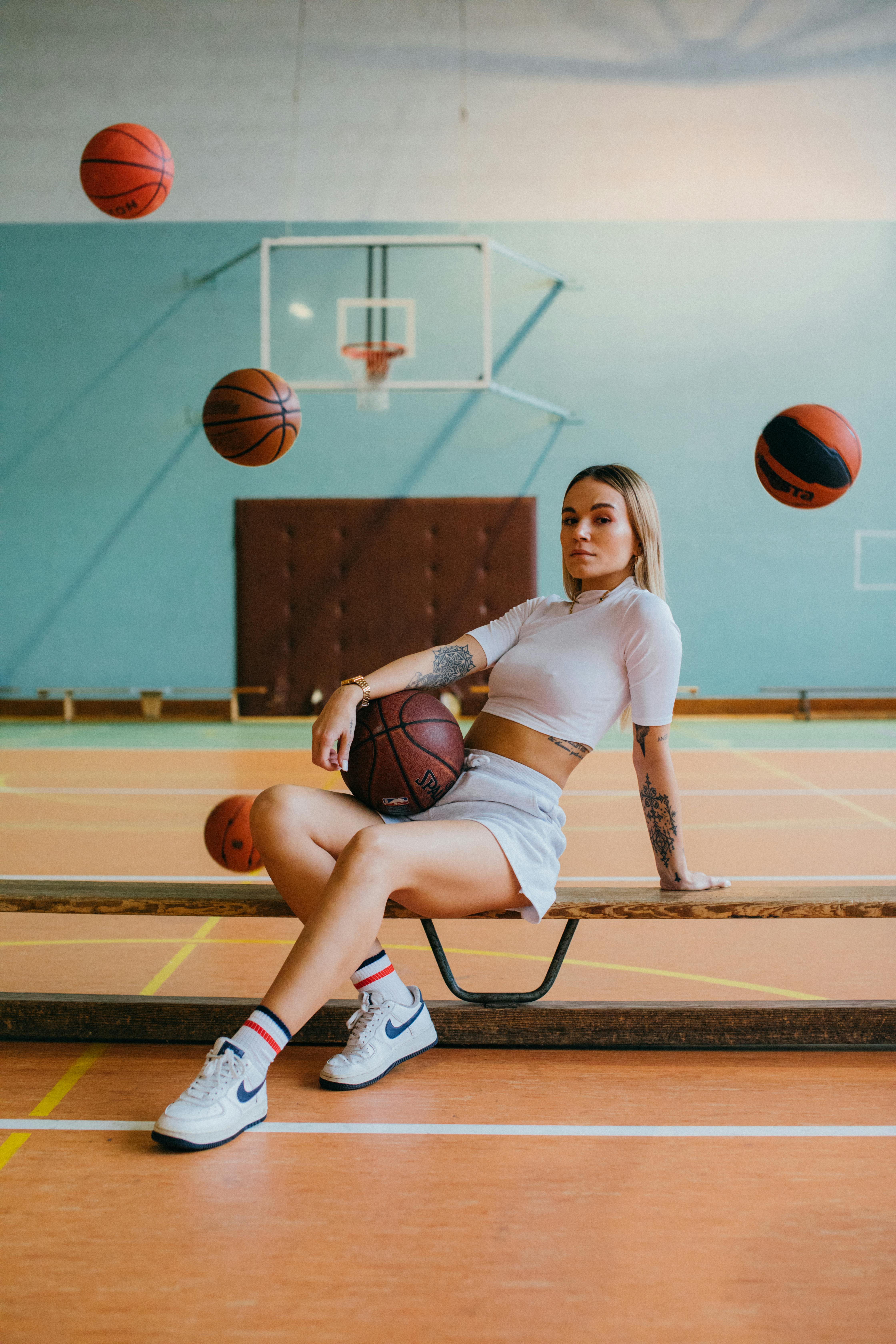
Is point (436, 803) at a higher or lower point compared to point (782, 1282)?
higher

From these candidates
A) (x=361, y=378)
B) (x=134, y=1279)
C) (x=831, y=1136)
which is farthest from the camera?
(x=361, y=378)

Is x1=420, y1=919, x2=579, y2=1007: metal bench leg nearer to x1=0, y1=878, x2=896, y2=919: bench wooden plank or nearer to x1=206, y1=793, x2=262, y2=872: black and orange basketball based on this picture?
x1=0, y1=878, x2=896, y2=919: bench wooden plank

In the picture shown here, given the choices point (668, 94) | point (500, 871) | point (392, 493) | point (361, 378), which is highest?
point (668, 94)

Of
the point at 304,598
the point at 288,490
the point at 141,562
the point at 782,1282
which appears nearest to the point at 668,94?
the point at 288,490

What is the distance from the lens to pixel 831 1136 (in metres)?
1.77

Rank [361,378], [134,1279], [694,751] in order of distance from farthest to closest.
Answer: [361,378], [694,751], [134,1279]

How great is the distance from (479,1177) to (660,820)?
750 mm

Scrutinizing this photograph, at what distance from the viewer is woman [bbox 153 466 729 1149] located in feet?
5.67

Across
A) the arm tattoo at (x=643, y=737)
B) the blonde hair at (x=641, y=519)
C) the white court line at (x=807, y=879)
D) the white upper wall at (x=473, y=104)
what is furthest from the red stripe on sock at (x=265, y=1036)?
the white upper wall at (x=473, y=104)

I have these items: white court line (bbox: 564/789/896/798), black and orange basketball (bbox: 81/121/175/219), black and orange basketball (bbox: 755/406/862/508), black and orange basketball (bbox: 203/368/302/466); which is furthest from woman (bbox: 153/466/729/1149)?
black and orange basketball (bbox: 81/121/175/219)

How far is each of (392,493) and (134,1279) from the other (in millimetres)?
8473

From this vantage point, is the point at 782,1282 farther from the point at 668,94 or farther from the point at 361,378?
the point at 668,94

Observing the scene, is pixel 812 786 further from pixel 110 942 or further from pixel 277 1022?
pixel 277 1022

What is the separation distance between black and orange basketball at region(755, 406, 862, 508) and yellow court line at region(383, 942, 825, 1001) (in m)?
1.19
